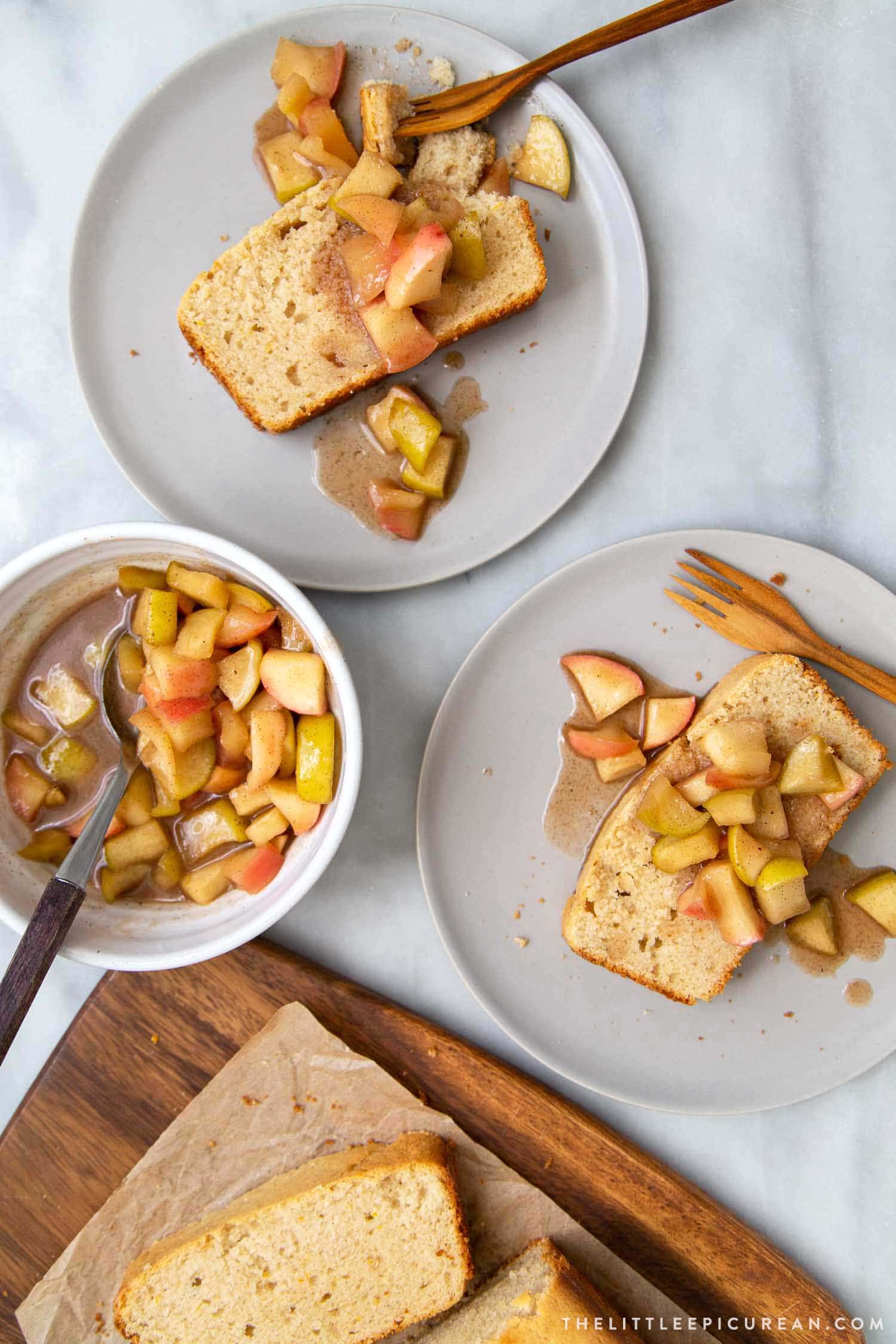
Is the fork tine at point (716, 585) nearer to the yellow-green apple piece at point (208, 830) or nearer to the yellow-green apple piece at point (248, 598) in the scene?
the yellow-green apple piece at point (248, 598)

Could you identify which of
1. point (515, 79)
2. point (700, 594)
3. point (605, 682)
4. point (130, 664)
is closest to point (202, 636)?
point (130, 664)

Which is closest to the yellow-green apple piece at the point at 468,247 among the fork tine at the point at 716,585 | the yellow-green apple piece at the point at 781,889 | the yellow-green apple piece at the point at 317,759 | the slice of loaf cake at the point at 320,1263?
the fork tine at the point at 716,585

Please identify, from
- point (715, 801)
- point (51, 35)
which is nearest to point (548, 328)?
point (715, 801)

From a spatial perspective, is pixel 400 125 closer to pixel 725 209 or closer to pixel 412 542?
pixel 725 209

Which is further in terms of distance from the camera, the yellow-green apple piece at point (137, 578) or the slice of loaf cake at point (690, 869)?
the slice of loaf cake at point (690, 869)

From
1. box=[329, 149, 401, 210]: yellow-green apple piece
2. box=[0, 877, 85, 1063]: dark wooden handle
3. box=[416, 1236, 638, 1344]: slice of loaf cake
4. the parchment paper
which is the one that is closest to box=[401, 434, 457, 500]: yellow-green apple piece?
box=[329, 149, 401, 210]: yellow-green apple piece

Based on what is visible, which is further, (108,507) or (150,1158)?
(108,507)

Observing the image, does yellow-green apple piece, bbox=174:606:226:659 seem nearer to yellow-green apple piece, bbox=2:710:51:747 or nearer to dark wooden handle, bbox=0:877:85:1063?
yellow-green apple piece, bbox=2:710:51:747
